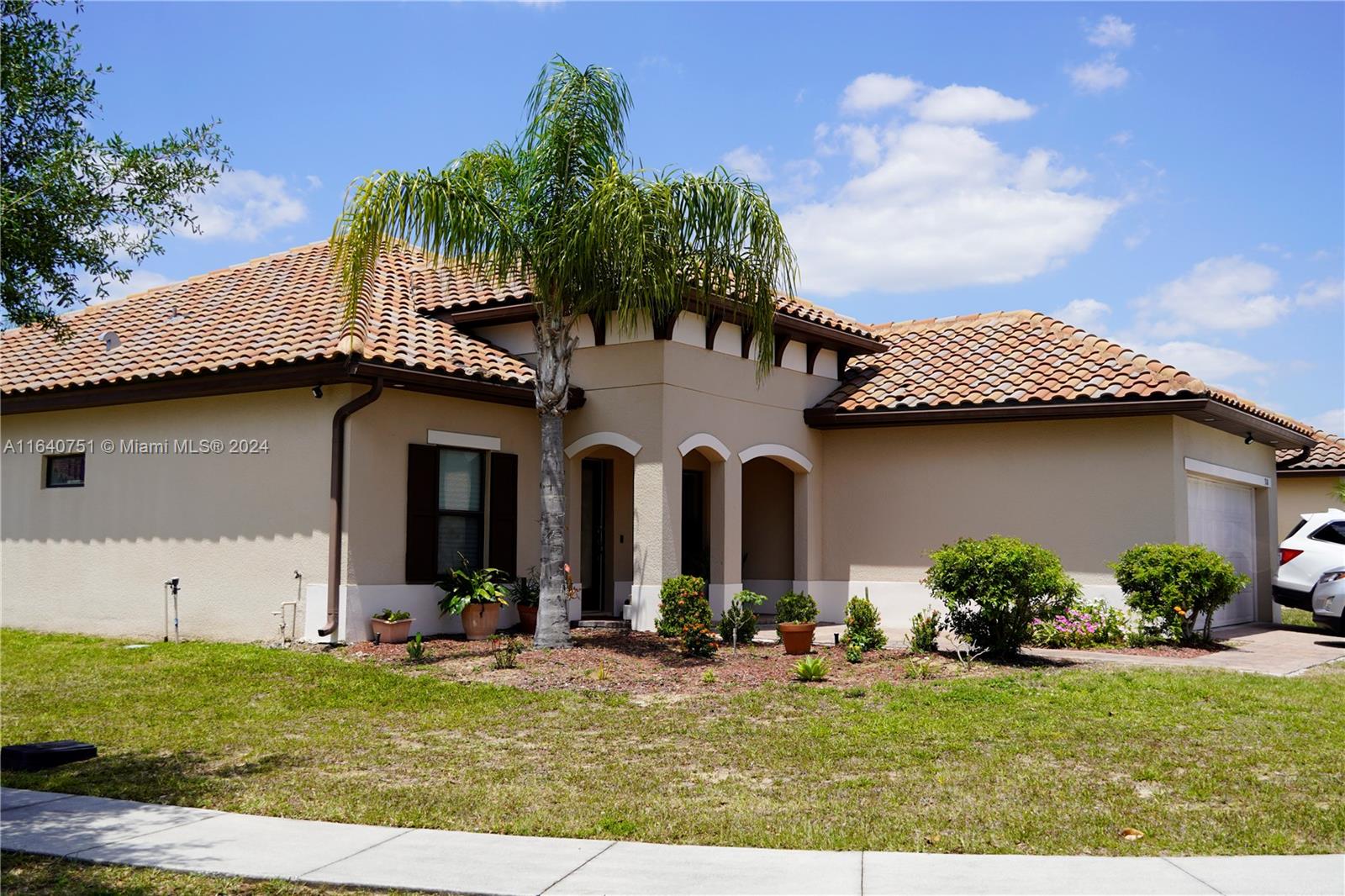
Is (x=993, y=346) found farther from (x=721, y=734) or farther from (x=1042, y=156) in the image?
(x=721, y=734)

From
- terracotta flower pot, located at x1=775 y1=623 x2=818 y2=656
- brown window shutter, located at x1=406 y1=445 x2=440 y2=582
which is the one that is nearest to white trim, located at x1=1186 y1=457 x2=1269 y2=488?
terracotta flower pot, located at x1=775 y1=623 x2=818 y2=656

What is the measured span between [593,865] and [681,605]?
7504mm

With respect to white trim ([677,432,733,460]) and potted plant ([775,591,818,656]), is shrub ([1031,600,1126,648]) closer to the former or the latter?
potted plant ([775,591,818,656])

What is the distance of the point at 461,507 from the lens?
14797 mm

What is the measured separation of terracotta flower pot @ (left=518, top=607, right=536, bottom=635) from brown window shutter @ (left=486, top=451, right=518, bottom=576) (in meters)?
0.59

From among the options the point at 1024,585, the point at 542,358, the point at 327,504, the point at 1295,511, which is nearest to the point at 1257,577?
the point at 1295,511

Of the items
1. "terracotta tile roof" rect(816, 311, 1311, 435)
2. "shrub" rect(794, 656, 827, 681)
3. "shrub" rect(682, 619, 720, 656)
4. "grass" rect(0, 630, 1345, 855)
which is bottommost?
"grass" rect(0, 630, 1345, 855)

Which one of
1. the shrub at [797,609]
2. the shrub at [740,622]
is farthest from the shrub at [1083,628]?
the shrub at [740,622]

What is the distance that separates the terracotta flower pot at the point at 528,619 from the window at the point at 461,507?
2.79ft

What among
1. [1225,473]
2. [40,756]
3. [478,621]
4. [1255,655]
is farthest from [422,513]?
[1225,473]

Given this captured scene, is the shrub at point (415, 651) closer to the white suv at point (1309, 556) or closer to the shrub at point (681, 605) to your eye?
the shrub at point (681, 605)

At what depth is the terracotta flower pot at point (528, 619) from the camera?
48.8 feet

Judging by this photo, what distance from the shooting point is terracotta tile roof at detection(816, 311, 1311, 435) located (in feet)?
50.9

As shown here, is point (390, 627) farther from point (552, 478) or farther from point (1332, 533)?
point (1332, 533)
